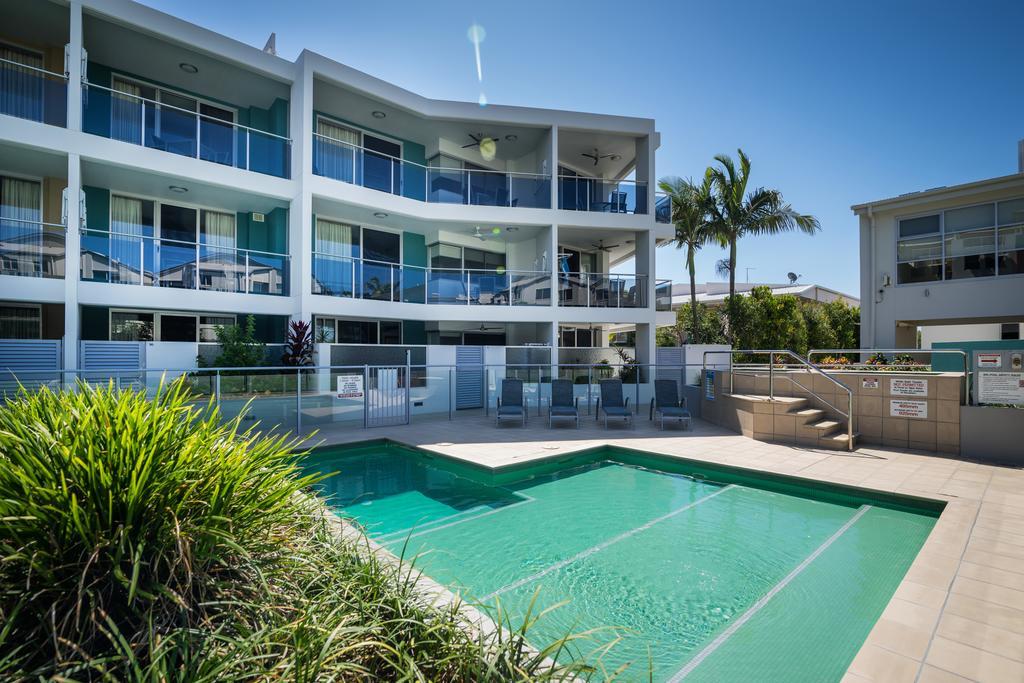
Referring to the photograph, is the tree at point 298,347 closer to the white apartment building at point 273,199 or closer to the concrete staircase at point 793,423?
the white apartment building at point 273,199

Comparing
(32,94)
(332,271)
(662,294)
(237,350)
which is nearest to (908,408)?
(662,294)

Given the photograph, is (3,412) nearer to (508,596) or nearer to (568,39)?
(508,596)

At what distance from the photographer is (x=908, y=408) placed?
9242 millimetres

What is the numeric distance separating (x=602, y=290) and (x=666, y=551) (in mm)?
12363

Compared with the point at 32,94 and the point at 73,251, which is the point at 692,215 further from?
the point at 32,94

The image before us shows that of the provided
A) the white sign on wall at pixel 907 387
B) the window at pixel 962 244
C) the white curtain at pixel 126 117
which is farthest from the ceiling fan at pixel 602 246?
the white curtain at pixel 126 117

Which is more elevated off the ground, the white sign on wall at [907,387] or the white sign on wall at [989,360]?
the white sign on wall at [989,360]

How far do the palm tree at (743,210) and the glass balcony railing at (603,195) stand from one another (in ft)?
17.4

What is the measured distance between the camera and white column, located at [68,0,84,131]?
10.4m

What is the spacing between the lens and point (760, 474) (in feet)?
25.3

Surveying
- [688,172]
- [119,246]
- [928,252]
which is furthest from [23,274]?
[928,252]

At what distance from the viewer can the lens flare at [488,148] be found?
1762 cm

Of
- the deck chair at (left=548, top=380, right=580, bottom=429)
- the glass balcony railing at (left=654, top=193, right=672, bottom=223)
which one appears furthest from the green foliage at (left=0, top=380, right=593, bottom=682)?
the glass balcony railing at (left=654, top=193, right=672, bottom=223)

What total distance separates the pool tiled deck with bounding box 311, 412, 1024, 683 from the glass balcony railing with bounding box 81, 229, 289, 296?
466cm
